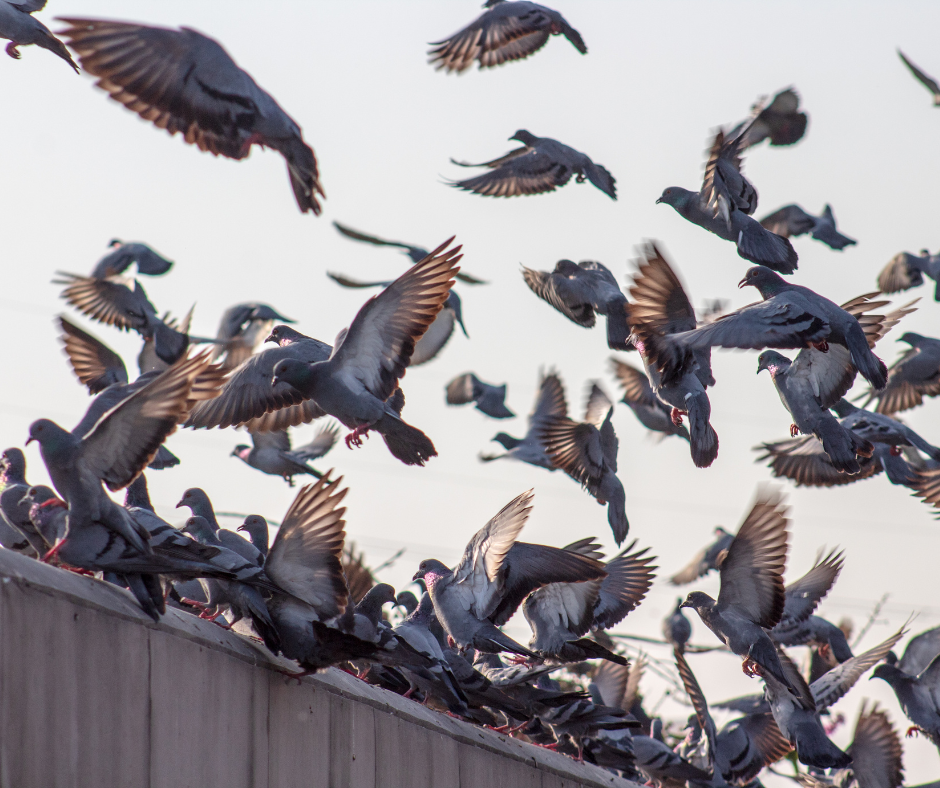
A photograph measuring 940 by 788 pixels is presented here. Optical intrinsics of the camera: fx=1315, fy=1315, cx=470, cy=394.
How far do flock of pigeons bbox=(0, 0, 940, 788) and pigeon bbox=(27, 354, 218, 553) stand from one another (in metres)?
0.01

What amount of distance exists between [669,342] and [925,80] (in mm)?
7346

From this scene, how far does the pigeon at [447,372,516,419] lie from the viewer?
18.4 m

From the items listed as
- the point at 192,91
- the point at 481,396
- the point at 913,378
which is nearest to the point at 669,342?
the point at 192,91

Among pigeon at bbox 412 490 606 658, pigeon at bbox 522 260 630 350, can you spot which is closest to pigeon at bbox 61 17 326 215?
pigeon at bbox 412 490 606 658

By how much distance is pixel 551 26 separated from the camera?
12.7 metres

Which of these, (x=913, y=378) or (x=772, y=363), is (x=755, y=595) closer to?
(x=772, y=363)

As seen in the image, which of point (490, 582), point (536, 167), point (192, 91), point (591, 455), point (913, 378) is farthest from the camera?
point (913, 378)

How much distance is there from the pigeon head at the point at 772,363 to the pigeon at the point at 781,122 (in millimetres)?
1802

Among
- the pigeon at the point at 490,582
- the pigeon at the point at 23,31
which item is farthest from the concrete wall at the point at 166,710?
the pigeon at the point at 23,31

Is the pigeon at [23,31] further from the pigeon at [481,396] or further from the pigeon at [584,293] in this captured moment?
the pigeon at [481,396]

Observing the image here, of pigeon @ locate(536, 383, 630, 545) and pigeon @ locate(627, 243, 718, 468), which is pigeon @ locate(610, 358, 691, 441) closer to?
pigeon @ locate(536, 383, 630, 545)

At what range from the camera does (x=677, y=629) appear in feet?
58.4

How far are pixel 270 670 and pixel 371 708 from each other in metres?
1.22

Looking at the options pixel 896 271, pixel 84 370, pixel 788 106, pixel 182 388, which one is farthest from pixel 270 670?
pixel 896 271
